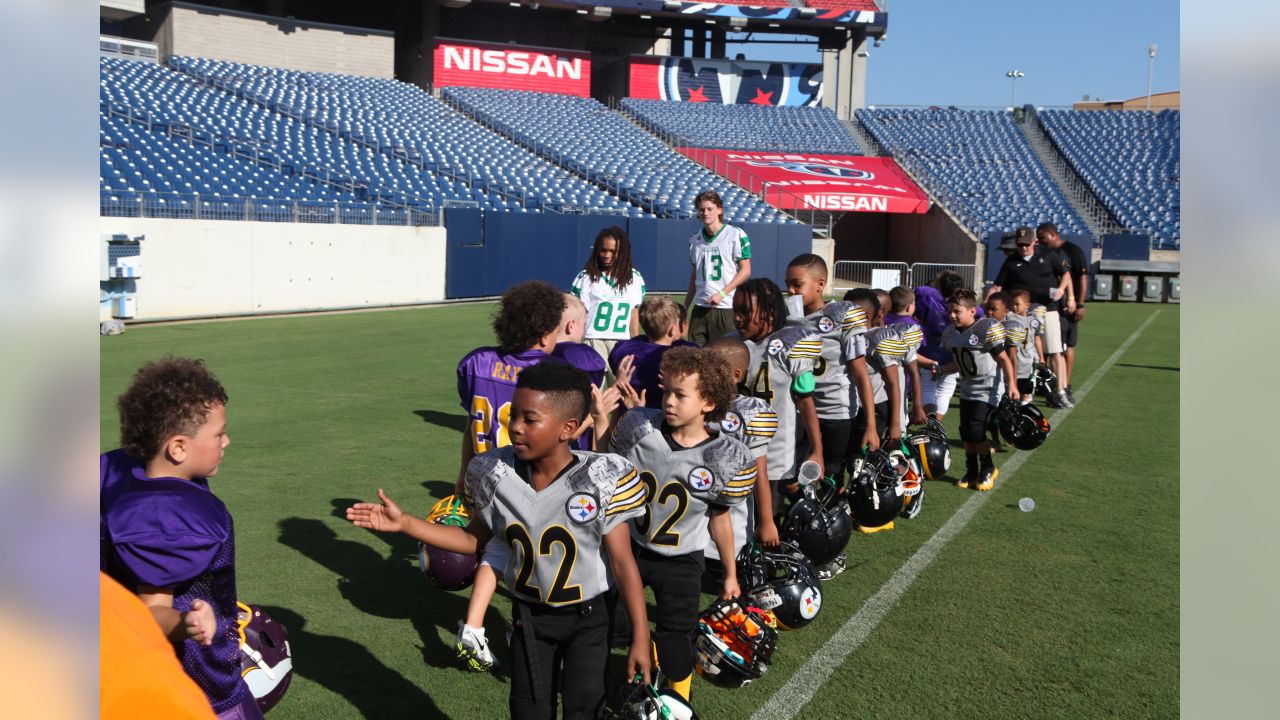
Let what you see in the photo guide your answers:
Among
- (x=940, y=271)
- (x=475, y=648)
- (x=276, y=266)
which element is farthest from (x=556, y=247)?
(x=475, y=648)

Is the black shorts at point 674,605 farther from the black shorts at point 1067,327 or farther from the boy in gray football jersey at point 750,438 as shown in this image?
the black shorts at point 1067,327

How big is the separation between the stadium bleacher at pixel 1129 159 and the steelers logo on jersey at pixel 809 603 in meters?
35.6

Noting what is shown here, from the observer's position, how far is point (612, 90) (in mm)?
45531

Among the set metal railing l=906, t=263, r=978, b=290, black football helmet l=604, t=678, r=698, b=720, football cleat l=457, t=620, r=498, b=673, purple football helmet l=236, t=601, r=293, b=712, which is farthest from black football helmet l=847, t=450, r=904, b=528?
metal railing l=906, t=263, r=978, b=290

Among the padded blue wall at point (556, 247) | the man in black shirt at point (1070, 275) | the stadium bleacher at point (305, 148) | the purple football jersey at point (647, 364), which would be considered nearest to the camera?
the purple football jersey at point (647, 364)

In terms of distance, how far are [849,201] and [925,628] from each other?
109ft

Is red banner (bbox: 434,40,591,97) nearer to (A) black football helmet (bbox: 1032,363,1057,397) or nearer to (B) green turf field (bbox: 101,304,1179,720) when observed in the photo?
(B) green turf field (bbox: 101,304,1179,720)

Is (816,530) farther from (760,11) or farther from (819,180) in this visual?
(760,11)

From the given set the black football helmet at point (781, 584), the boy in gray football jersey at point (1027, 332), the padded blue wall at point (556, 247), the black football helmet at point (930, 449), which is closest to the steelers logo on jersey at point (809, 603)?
the black football helmet at point (781, 584)

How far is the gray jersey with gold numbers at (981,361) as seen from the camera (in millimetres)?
8328

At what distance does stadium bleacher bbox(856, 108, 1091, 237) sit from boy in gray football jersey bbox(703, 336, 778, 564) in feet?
109

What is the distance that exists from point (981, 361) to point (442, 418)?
207 inches
